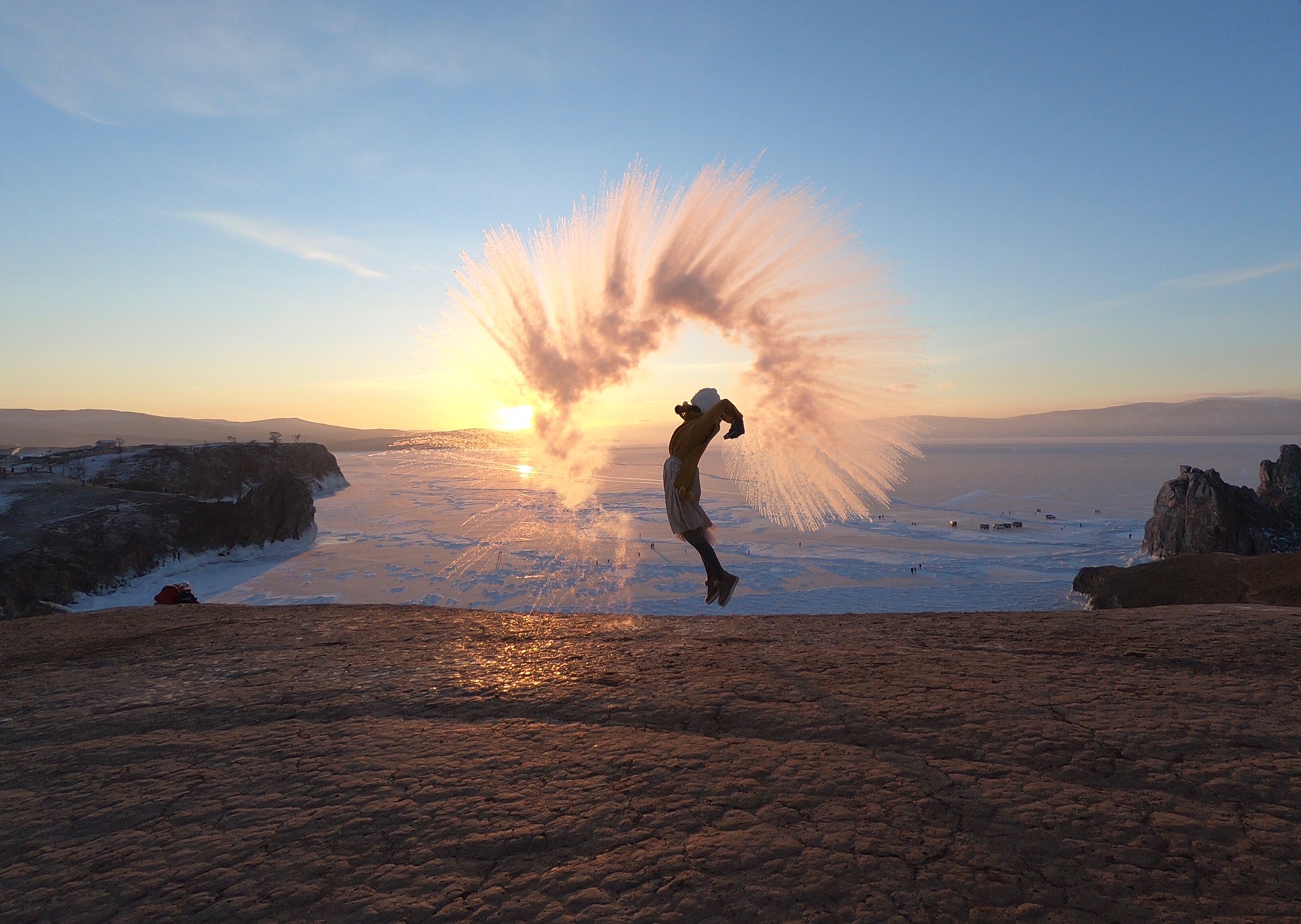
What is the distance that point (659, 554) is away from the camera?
45.2 m

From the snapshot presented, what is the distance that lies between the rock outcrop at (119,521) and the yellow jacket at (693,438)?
31.2m

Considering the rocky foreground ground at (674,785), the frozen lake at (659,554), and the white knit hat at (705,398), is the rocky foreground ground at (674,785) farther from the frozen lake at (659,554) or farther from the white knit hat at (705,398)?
the frozen lake at (659,554)

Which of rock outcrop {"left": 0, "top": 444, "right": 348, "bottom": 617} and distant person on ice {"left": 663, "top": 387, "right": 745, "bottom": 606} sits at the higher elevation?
distant person on ice {"left": 663, "top": 387, "right": 745, "bottom": 606}

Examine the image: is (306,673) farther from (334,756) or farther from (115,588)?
(115,588)

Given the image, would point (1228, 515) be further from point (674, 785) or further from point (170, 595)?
point (170, 595)

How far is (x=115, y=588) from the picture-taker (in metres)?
33.6

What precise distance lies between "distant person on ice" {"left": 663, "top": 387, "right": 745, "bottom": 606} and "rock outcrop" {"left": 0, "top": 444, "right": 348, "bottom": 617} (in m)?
31.1

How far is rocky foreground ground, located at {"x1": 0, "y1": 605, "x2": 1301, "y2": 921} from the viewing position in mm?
2250

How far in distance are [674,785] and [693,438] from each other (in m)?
5.10

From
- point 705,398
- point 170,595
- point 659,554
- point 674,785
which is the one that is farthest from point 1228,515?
point 170,595

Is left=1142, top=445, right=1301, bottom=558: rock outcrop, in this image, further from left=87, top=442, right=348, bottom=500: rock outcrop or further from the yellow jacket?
left=87, top=442, right=348, bottom=500: rock outcrop

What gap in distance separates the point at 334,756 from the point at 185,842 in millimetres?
831

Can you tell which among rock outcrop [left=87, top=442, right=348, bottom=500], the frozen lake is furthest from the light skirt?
rock outcrop [left=87, top=442, right=348, bottom=500]

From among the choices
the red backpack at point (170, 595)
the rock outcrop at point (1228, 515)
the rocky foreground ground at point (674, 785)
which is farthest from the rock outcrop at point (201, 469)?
the rock outcrop at point (1228, 515)
